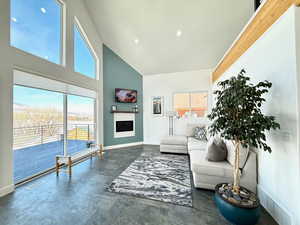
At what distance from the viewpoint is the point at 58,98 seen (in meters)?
3.18

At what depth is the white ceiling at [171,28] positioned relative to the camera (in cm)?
295

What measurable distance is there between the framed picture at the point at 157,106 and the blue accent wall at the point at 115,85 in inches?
23.2

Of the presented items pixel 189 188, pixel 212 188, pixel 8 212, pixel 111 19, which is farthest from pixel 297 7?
pixel 8 212

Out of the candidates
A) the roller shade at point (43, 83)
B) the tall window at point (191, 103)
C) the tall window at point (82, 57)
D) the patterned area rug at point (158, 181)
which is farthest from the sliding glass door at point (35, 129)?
the tall window at point (191, 103)

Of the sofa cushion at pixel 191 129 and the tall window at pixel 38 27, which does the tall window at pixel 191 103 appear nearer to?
the sofa cushion at pixel 191 129

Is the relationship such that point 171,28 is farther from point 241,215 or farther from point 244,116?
point 241,215

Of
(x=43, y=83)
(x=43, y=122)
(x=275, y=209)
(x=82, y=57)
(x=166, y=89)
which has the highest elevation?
(x=82, y=57)

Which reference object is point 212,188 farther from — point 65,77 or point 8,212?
point 65,77

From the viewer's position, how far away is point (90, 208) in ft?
5.83

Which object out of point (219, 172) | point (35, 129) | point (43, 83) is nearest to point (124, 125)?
point (35, 129)

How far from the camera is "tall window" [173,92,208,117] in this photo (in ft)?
17.1

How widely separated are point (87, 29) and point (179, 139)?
4.62m

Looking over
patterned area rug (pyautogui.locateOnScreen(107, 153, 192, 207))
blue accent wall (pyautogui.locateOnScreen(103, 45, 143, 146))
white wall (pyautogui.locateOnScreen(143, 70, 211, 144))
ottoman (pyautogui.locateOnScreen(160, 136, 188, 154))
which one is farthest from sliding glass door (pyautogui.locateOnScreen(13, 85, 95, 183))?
white wall (pyautogui.locateOnScreen(143, 70, 211, 144))

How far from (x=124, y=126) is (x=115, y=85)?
5.60 ft
